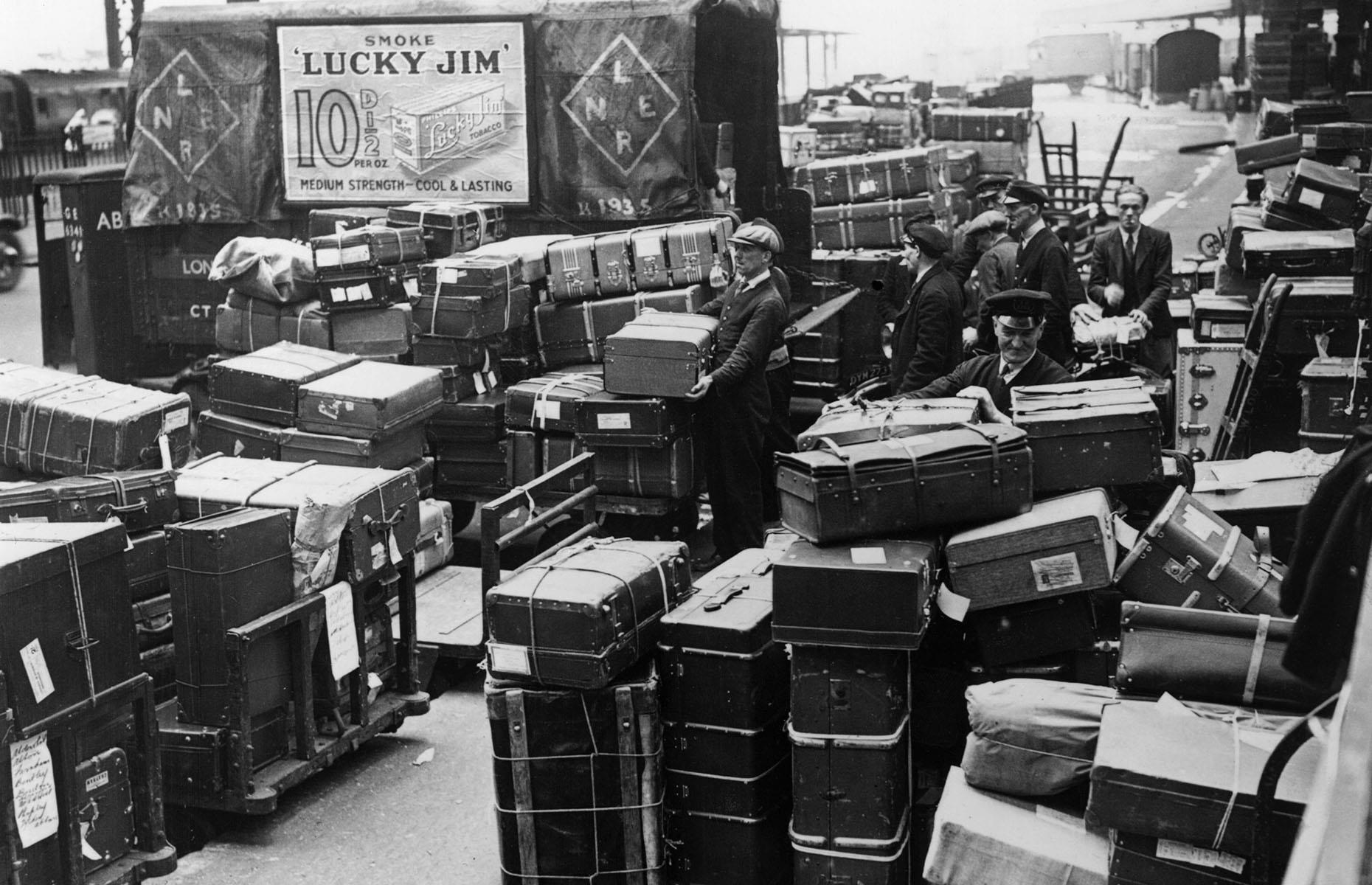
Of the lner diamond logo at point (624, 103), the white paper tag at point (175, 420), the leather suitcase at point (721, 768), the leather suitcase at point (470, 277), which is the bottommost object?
the leather suitcase at point (721, 768)

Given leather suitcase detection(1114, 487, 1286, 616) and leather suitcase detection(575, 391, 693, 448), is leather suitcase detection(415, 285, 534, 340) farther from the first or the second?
leather suitcase detection(1114, 487, 1286, 616)

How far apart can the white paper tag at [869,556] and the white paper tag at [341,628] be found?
317 centimetres

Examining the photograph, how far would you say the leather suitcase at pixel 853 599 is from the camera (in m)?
5.93

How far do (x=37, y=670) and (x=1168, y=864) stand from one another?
449 centimetres

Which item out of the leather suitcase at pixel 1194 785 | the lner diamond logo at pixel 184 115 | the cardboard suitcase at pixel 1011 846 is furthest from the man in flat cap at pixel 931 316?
the lner diamond logo at pixel 184 115

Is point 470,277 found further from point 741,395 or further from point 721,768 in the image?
point 721,768

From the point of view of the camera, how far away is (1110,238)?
564 inches

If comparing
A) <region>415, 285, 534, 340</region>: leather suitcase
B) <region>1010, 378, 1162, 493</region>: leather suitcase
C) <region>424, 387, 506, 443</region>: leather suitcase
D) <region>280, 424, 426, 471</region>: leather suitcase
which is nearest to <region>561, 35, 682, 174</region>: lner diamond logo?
<region>415, 285, 534, 340</region>: leather suitcase

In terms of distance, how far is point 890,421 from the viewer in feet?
23.2

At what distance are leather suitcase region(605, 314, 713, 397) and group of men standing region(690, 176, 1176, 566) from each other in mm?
146

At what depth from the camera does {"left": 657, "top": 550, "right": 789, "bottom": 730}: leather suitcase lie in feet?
21.1

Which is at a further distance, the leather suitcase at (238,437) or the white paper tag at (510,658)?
the leather suitcase at (238,437)

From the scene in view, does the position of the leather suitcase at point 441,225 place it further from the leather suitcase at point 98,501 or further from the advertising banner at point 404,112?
the leather suitcase at point 98,501

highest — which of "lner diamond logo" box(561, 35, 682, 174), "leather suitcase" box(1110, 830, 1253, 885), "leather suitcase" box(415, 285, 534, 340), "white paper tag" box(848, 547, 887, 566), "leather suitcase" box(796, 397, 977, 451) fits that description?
"lner diamond logo" box(561, 35, 682, 174)
